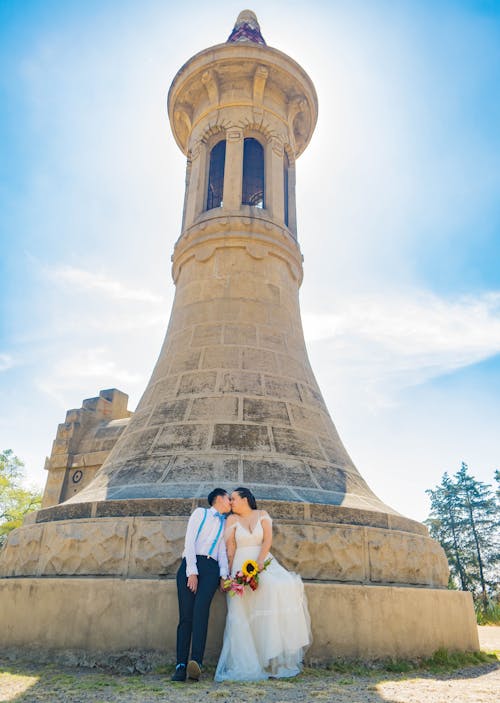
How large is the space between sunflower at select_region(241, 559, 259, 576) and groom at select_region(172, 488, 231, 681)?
0.23 meters

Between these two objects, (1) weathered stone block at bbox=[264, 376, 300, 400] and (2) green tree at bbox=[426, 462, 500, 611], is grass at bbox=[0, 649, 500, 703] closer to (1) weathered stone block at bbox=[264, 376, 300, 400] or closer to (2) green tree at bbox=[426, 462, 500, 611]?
(1) weathered stone block at bbox=[264, 376, 300, 400]

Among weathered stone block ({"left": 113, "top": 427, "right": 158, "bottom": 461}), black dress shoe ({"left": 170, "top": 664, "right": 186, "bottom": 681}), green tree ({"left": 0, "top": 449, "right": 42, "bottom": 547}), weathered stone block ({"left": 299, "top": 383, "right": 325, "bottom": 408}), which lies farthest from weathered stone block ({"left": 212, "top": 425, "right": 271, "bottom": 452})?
green tree ({"left": 0, "top": 449, "right": 42, "bottom": 547})

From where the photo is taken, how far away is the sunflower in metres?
4.87

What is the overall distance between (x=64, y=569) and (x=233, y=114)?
964 cm

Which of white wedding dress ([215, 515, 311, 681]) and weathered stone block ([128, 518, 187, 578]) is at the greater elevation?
weathered stone block ([128, 518, 187, 578])

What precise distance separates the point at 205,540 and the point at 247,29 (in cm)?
1327

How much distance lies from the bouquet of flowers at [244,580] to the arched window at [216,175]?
31.7 feet

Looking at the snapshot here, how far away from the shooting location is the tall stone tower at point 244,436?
563 centimetres

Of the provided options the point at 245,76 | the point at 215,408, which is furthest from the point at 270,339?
the point at 245,76

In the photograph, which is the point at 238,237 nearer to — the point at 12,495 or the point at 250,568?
the point at 250,568

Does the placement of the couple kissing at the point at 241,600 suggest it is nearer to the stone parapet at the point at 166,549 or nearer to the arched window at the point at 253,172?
the stone parapet at the point at 166,549

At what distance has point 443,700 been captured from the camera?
404 centimetres

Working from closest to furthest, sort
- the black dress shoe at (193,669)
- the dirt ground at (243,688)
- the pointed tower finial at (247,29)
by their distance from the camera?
the dirt ground at (243,688) < the black dress shoe at (193,669) < the pointed tower finial at (247,29)

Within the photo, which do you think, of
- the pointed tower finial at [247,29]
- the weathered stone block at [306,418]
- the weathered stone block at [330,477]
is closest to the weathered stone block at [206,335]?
the weathered stone block at [306,418]
